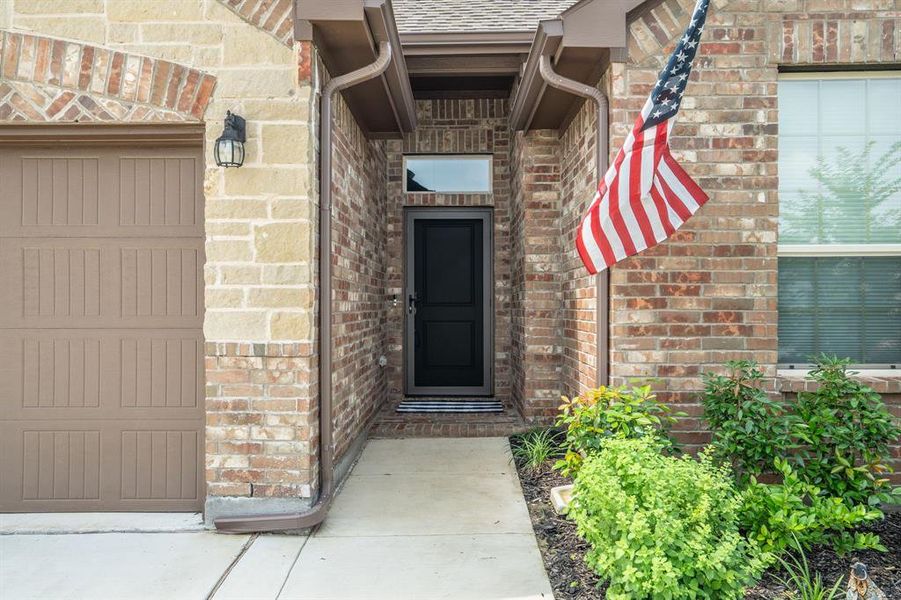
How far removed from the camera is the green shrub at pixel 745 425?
286 centimetres

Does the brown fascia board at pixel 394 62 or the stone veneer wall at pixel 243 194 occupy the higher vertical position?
the brown fascia board at pixel 394 62

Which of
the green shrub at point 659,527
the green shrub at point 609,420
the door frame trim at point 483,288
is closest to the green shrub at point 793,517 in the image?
the green shrub at point 659,527

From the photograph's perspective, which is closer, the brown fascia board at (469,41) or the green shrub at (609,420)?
the green shrub at (609,420)

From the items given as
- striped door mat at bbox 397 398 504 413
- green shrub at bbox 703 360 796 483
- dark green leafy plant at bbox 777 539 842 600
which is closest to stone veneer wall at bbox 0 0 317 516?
green shrub at bbox 703 360 796 483

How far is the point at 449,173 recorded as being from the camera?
616 cm

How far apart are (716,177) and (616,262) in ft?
2.84

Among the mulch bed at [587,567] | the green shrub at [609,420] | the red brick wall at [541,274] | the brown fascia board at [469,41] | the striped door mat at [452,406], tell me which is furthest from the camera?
the striped door mat at [452,406]

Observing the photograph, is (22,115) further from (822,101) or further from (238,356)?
(822,101)

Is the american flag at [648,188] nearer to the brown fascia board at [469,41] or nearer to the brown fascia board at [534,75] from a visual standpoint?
the brown fascia board at [534,75]

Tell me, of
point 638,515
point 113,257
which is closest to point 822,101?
point 638,515

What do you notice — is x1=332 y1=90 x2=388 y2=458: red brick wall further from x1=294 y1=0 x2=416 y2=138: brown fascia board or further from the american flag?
the american flag

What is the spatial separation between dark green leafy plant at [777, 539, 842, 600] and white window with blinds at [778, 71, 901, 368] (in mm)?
1334

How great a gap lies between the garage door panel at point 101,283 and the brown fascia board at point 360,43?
1431mm

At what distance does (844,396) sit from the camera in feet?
10.1
